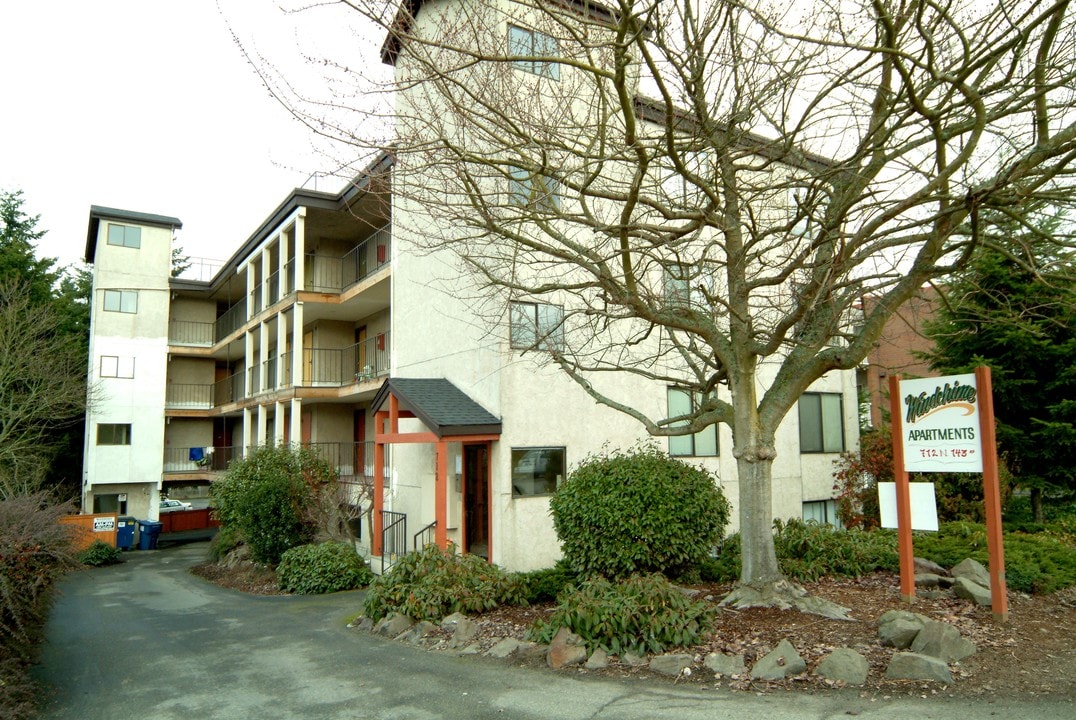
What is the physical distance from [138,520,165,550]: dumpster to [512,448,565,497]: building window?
2066 cm

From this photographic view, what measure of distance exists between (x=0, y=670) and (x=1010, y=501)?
1974 centimetres

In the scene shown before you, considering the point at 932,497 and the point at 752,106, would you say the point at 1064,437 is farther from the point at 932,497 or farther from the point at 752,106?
the point at 752,106

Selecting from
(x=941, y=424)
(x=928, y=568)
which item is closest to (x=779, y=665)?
(x=941, y=424)

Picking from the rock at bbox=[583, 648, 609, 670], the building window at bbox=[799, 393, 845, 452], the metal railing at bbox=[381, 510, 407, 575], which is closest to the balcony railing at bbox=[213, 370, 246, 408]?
the metal railing at bbox=[381, 510, 407, 575]

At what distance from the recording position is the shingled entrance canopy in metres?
13.0

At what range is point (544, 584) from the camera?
10961mm

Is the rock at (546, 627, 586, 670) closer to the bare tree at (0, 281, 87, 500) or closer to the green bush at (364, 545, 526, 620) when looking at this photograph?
the green bush at (364, 545, 526, 620)

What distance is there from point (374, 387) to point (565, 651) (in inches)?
461

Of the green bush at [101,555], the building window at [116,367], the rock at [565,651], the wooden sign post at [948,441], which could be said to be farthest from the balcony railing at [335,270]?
the wooden sign post at [948,441]

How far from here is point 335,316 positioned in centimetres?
2297

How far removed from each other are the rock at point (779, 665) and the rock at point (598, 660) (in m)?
1.51

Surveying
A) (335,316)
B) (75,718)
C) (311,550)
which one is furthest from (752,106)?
(335,316)

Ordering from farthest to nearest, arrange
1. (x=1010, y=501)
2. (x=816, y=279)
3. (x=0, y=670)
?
(x=1010, y=501) < (x=816, y=279) < (x=0, y=670)

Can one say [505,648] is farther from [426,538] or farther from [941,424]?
[426,538]
